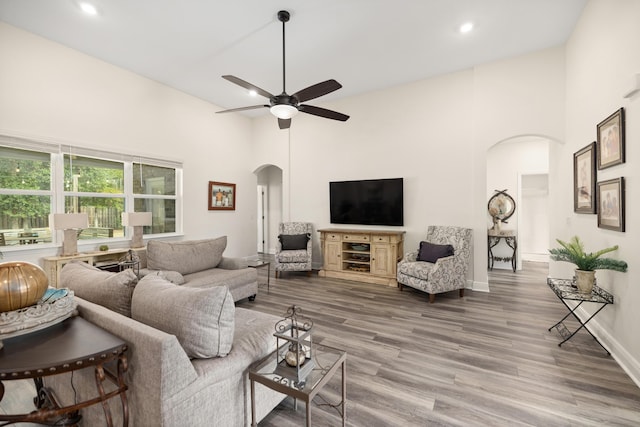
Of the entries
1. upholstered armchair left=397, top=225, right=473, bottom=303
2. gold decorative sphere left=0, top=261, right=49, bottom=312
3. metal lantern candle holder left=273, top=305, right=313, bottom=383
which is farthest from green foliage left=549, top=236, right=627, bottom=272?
gold decorative sphere left=0, top=261, right=49, bottom=312

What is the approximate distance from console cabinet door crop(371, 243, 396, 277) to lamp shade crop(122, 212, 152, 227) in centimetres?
380

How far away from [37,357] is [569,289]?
3.93 meters

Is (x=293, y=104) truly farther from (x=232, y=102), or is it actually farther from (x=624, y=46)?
(x=232, y=102)

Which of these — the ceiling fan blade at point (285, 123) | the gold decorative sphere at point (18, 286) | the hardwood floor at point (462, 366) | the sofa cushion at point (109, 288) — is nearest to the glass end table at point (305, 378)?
the hardwood floor at point (462, 366)

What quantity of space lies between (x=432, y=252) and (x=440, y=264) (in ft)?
1.29

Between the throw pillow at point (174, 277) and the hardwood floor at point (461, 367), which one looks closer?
the hardwood floor at point (461, 367)

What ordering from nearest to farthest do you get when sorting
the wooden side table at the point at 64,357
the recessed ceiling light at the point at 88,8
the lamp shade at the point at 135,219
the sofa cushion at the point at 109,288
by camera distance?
the wooden side table at the point at 64,357 < the sofa cushion at the point at 109,288 < the recessed ceiling light at the point at 88,8 < the lamp shade at the point at 135,219

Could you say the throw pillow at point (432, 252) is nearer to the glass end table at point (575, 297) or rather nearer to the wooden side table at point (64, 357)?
the glass end table at point (575, 297)

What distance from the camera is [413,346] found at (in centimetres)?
273

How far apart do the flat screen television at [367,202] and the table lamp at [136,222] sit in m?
3.31

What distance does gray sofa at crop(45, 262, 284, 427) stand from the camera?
1.26m

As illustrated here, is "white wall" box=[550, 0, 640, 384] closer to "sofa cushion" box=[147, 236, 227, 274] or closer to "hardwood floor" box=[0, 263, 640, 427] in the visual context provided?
"hardwood floor" box=[0, 263, 640, 427]

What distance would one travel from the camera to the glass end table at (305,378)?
138cm

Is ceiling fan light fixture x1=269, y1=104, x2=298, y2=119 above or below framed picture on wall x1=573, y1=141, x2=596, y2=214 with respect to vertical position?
above
